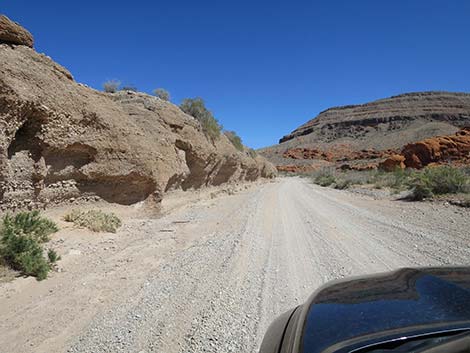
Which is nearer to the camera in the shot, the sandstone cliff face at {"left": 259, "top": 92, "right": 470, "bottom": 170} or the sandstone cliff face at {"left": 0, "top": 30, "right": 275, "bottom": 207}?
the sandstone cliff face at {"left": 0, "top": 30, "right": 275, "bottom": 207}

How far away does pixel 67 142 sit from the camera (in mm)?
8102

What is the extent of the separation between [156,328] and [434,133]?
95818 millimetres

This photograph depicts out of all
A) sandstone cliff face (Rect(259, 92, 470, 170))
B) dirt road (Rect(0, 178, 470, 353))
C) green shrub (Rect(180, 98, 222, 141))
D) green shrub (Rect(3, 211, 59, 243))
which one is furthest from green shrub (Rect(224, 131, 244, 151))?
sandstone cliff face (Rect(259, 92, 470, 170))

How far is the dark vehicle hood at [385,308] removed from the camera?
1.42m

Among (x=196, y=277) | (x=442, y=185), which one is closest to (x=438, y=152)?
(x=442, y=185)

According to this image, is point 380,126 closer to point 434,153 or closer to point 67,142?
point 434,153

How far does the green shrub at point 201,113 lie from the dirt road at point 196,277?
11838 millimetres

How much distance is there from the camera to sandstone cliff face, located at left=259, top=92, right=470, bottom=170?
89875 mm

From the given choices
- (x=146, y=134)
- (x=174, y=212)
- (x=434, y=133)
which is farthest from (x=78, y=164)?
(x=434, y=133)

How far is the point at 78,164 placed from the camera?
867 cm

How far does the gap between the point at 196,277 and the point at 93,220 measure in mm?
4287

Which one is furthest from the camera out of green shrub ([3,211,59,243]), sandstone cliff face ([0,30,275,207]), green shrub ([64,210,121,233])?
green shrub ([64,210,121,233])

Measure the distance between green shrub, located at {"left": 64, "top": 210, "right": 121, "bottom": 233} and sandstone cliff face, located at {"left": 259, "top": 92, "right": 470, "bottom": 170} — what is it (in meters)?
79.8

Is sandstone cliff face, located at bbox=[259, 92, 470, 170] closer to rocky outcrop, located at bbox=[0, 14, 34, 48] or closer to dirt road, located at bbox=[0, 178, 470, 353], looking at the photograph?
dirt road, located at bbox=[0, 178, 470, 353]
